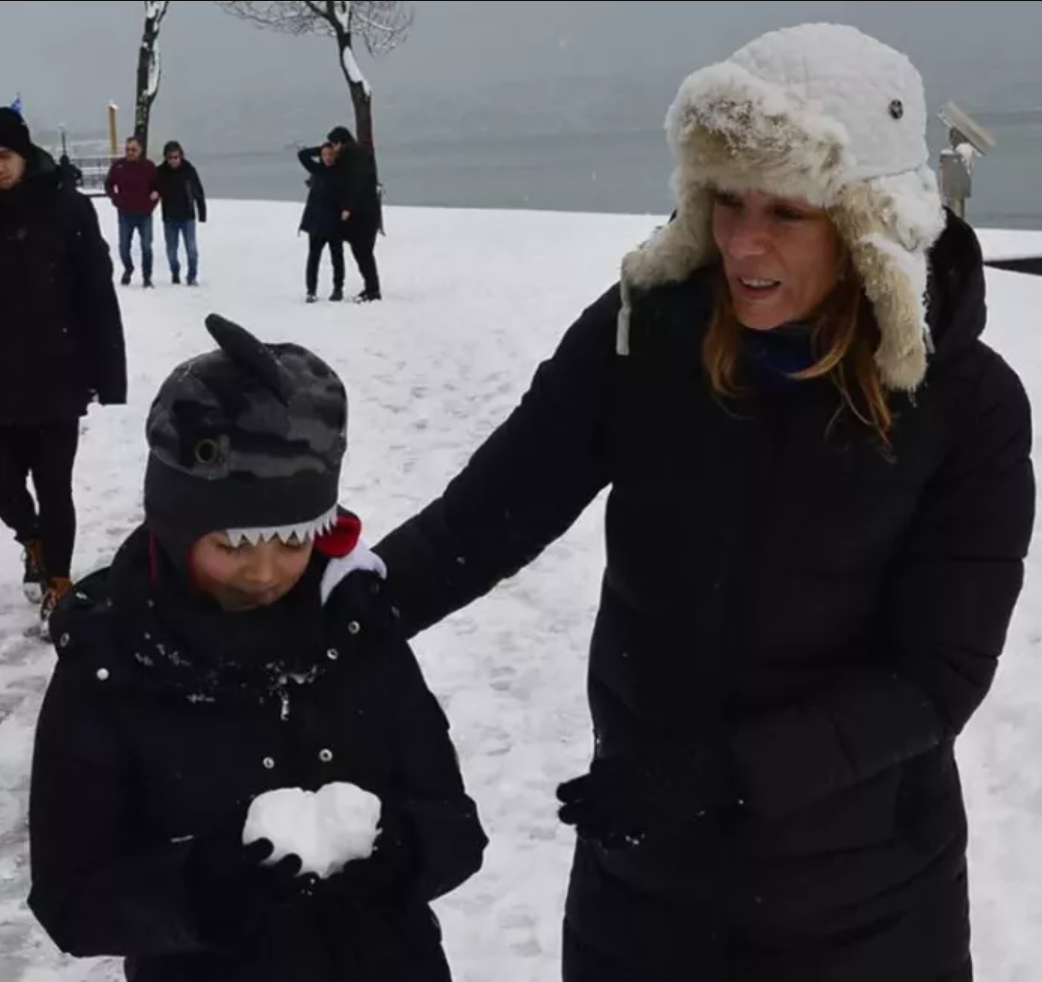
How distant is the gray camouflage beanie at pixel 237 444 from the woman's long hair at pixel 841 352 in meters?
0.52

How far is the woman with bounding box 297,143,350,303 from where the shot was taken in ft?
42.9

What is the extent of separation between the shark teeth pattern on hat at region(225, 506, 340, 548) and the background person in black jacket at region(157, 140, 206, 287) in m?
13.3

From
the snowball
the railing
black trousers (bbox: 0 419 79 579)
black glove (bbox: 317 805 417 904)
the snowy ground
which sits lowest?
the railing

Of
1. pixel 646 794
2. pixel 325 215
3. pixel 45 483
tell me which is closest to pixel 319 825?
pixel 646 794

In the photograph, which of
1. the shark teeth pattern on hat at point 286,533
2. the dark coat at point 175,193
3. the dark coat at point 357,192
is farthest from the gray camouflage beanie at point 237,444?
the dark coat at point 175,193

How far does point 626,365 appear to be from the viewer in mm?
1938

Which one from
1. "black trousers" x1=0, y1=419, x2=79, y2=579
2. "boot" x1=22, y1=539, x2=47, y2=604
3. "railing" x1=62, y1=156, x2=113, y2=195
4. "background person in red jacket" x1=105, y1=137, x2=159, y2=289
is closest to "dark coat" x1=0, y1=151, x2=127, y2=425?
"black trousers" x1=0, y1=419, x2=79, y2=579

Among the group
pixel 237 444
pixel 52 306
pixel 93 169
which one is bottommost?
pixel 93 169

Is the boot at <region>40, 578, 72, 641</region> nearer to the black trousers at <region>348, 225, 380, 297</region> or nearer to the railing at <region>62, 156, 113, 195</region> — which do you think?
the black trousers at <region>348, 225, 380, 297</region>

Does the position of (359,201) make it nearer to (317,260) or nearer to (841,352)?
(317,260)

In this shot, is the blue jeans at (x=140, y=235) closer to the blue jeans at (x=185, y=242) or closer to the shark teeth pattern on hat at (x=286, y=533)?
the blue jeans at (x=185, y=242)

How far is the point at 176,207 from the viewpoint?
14.6 m

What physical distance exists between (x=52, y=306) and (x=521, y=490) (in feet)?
11.2

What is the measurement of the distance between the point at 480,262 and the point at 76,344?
11806mm
